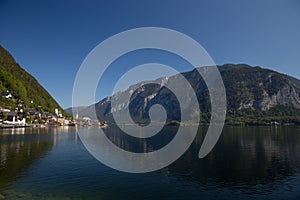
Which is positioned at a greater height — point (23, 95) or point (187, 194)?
point (23, 95)

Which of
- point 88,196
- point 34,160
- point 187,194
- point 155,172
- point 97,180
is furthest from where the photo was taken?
point 34,160

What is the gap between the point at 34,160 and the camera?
1753 inches

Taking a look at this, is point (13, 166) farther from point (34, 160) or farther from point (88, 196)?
point (88, 196)

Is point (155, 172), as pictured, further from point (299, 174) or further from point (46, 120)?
point (46, 120)

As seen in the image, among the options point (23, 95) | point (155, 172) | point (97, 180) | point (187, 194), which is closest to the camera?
point (187, 194)

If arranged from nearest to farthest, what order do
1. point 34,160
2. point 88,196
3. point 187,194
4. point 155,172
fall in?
1. point 88,196
2. point 187,194
3. point 155,172
4. point 34,160

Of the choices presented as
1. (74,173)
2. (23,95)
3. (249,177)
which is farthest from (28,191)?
(23,95)

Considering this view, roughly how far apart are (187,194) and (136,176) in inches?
444

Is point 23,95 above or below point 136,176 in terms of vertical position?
above

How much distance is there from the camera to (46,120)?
196750 mm

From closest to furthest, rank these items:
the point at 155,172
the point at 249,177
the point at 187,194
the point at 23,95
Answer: the point at 187,194
the point at 249,177
the point at 155,172
the point at 23,95

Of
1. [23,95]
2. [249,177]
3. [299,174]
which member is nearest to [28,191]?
[249,177]

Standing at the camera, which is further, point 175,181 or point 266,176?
point 266,176

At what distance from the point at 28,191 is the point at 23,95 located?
18605 centimetres
